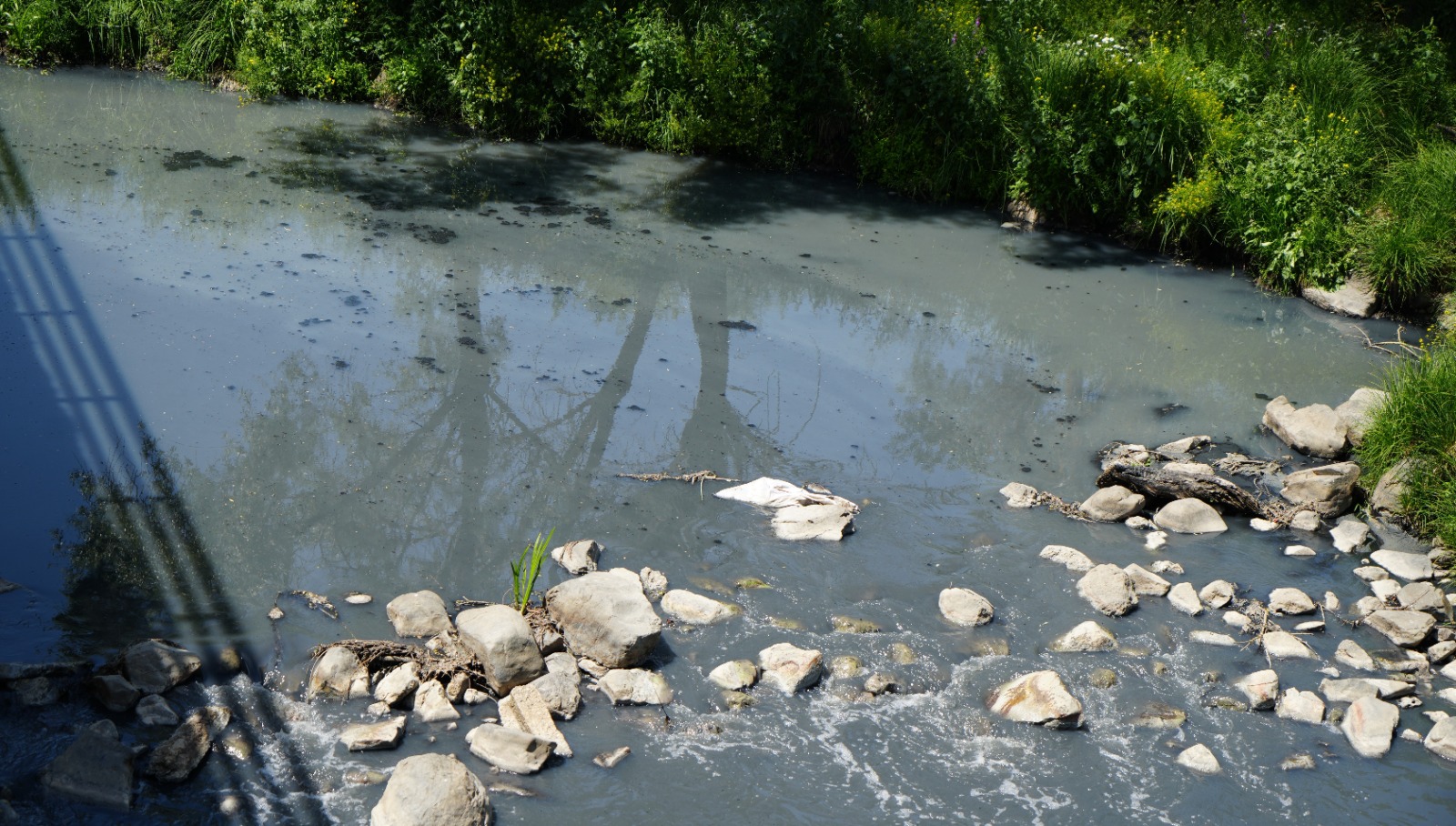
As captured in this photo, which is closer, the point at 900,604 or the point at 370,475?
the point at 900,604

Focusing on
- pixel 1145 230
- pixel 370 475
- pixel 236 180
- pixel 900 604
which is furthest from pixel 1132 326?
pixel 236 180

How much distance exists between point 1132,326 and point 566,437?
208 inches

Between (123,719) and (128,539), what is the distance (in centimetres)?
138

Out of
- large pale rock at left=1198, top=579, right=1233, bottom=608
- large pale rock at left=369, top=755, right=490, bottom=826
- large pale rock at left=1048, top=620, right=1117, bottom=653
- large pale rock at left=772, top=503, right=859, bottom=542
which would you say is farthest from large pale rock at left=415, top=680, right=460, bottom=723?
large pale rock at left=1198, top=579, right=1233, bottom=608

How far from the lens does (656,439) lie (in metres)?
7.42

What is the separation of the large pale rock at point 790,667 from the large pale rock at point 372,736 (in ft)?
5.22

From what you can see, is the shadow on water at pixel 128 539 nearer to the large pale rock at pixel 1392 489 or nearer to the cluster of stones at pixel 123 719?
the cluster of stones at pixel 123 719

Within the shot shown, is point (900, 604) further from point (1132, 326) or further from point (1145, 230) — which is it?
point (1145, 230)

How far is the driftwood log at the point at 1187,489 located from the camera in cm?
712

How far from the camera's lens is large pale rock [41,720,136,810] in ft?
13.9

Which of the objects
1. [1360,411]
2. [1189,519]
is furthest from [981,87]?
[1189,519]

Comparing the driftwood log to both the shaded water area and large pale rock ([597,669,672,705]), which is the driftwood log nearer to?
the shaded water area

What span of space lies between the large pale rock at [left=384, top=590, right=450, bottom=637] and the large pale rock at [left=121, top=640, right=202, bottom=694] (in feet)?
2.75

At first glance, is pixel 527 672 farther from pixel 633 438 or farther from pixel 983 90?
pixel 983 90
